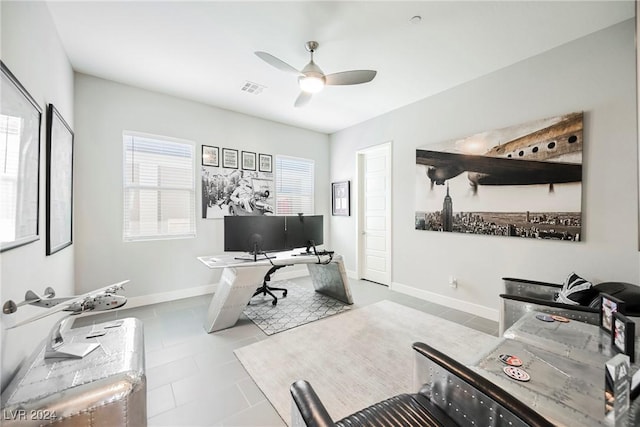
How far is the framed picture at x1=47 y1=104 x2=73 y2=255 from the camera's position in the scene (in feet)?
6.65

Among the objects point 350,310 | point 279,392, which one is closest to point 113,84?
point 279,392

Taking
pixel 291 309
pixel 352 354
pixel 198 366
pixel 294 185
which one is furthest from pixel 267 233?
pixel 294 185

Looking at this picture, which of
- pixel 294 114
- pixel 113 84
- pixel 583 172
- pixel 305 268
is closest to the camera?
pixel 583 172

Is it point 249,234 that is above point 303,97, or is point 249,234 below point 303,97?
below

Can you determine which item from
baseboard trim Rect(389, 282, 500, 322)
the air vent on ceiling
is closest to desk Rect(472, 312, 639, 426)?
baseboard trim Rect(389, 282, 500, 322)

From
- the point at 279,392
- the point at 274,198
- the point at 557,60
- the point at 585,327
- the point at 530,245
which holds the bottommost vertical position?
the point at 279,392

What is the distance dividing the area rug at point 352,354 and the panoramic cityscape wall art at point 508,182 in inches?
51.1

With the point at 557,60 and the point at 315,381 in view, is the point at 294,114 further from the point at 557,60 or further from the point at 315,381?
the point at 315,381

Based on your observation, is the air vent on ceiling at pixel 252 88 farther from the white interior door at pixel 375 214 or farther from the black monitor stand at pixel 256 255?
the white interior door at pixel 375 214

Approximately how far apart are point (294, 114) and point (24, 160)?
3.51 meters

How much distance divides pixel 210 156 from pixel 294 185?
1673 millimetres

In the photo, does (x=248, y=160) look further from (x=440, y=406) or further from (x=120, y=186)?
(x=440, y=406)

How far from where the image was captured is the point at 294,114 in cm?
441

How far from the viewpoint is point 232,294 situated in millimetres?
2732
